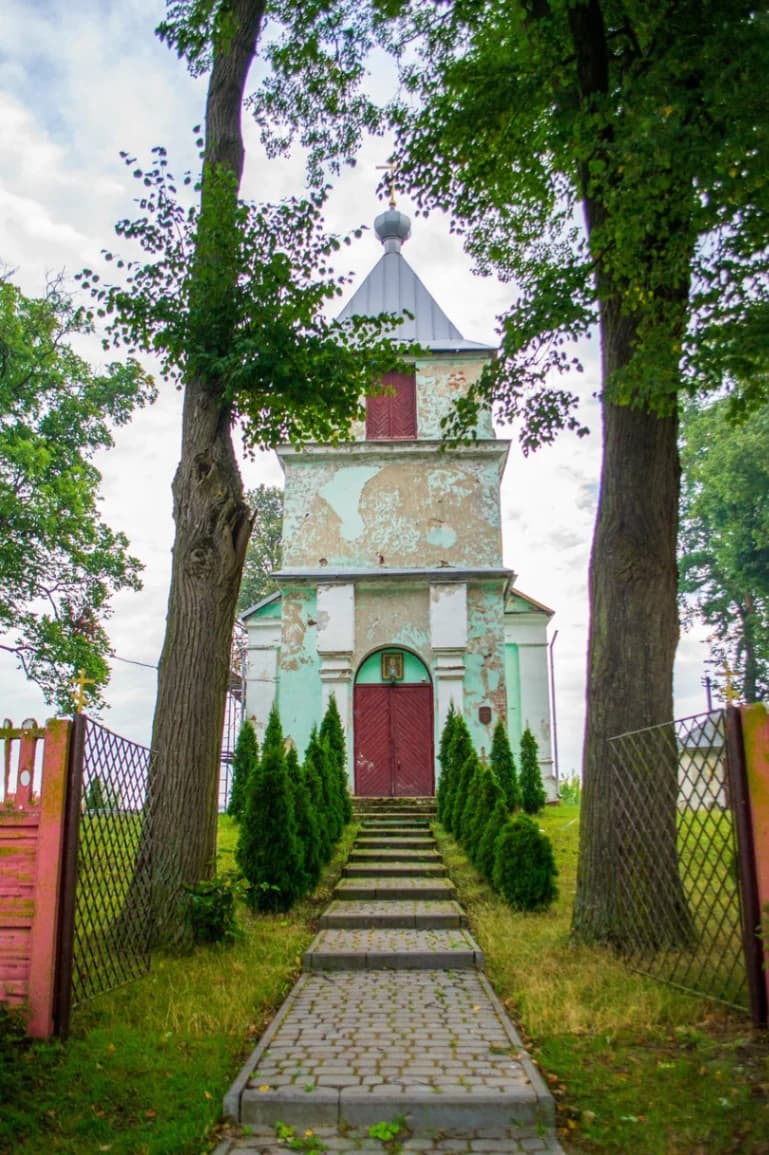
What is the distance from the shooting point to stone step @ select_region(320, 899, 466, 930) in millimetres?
8820

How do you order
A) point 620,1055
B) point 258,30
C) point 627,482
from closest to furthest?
point 620,1055 → point 627,482 → point 258,30

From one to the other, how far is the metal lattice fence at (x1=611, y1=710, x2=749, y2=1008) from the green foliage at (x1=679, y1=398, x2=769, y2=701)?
2129 cm

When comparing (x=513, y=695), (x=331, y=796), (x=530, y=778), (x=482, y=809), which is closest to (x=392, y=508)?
(x=513, y=695)

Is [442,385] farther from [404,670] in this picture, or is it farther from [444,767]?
[444,767]

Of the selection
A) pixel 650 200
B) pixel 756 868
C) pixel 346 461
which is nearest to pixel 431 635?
pixel 346 461

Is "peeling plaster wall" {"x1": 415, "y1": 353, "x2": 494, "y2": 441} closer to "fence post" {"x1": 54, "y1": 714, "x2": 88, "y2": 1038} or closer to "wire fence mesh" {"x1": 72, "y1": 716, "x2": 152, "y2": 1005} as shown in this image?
"wire fence mesh" {"x1": 72, "y1": 716, "x2": 152, "y2": 1005}

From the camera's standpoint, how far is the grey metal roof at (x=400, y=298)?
72.4 ft

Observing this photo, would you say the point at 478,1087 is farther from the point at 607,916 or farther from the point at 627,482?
the point at 627,482

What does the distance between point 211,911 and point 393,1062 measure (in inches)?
117

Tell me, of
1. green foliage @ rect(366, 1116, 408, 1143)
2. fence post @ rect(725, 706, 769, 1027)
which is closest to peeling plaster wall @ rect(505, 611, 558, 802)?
fence post @ rect(725, 706, 769, 1027)

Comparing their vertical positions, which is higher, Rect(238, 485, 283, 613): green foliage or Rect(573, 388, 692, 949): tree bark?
Rect(238, 485, 283, 613): green foliage

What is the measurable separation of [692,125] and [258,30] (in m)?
5.11

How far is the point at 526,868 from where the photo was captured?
30.0 feet

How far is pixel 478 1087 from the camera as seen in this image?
4.30 meters
